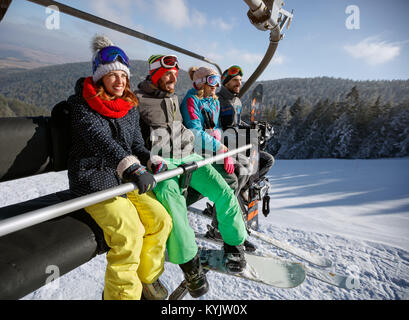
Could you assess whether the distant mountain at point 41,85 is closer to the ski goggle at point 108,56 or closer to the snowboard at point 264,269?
A: the ski goggle at point 108,56

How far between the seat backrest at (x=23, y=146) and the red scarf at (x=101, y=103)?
1.42 ft

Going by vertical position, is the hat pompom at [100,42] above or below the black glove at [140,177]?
above

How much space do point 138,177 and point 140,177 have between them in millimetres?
13

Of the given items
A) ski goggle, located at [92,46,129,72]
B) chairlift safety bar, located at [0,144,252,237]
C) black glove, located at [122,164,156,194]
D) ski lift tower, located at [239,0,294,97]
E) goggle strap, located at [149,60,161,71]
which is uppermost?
ski lift tower, located at [239,0,294,97]

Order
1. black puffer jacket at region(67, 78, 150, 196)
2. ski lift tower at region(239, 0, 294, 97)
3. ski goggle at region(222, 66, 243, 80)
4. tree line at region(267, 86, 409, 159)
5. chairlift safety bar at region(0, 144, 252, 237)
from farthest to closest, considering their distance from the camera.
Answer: tree line at region(267, 86, 409, 159), ski goggle at region(222, 66, 243, 80), ski lift tower at region(239, 0, 294, 97), black puffer jacket at region(67, 78, 150, 196), chairlift safety bar at region(0, 144, 252, 237)

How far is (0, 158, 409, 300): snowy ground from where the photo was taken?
7.47ft

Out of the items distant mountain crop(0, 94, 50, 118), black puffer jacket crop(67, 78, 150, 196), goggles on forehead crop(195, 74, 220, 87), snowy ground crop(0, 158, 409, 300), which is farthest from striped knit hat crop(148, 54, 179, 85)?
snowy ground crop(0, 158, 409, 300)

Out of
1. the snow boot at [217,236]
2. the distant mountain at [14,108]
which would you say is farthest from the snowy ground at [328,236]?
the distant mountain at [14,108]

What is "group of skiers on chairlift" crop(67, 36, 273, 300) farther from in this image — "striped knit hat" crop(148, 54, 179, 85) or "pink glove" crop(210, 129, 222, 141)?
"pink glove" crop(210, 129, 222, 141)

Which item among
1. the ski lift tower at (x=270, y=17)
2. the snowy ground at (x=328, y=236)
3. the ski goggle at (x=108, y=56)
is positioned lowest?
the snowy ground at (x=328, y=236)

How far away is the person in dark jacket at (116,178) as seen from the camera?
4.08ft
